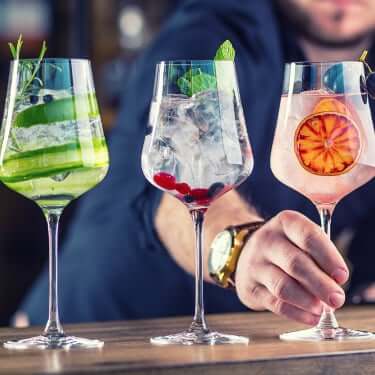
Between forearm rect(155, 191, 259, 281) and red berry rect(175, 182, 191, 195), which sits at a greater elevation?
red berry rect(175, 182, 191, 195)

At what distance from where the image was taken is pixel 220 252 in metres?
1.50

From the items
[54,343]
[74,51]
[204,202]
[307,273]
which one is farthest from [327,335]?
[74,51]

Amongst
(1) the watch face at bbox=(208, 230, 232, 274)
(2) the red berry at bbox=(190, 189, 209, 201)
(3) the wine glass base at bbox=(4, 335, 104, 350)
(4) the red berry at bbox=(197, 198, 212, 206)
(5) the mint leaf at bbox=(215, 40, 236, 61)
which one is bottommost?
(3) the wine glass base at bbox=(4, 335, 104, 350)

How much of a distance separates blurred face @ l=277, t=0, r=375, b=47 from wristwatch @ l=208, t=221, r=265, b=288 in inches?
39.1

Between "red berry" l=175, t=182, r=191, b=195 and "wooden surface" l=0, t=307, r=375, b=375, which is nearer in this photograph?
"wooden surface" l=0, t=307, r=375, b=375

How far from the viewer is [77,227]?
2.54 m

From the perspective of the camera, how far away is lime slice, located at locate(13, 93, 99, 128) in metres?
1.15

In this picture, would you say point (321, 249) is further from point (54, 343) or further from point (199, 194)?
point (54, 343)

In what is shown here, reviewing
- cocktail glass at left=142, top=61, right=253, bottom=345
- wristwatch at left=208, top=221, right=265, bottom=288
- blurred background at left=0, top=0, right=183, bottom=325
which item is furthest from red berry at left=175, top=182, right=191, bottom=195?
blurred background at left=0, top=0, right=183, bottom=325

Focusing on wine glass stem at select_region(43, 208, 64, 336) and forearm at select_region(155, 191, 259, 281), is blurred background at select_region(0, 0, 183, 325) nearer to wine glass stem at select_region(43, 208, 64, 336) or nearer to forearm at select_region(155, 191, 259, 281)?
forearm at select_region(155, 191, 259, 281)

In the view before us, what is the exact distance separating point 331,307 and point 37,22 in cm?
358

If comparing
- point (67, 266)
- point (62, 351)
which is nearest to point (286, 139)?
point (62, 351)

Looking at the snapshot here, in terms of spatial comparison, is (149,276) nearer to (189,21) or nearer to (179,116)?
(189,21)

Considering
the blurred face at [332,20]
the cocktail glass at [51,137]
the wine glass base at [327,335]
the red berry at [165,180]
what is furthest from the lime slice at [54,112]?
the blurred face at [332,20]
